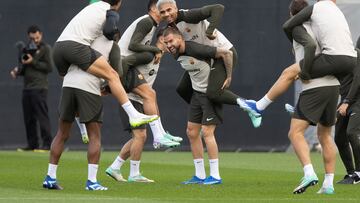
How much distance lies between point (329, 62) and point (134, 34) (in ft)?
10.1

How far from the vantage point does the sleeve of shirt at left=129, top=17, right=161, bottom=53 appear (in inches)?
557

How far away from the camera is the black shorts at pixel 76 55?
1238 cm

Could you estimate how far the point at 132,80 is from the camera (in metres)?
14.3

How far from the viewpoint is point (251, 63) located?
22.4 metres

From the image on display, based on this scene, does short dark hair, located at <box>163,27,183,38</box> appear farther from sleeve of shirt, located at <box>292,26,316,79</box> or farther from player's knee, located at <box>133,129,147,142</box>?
sleeve of shirt, located at <box>292,26,316,79</box>

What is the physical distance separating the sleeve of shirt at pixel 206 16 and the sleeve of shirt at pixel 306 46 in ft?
5.97

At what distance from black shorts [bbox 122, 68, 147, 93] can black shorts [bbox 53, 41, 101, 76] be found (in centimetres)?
185

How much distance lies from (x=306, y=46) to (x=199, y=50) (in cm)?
211

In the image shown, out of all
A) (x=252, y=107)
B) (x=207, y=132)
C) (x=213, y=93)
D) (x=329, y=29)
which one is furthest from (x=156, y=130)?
(x=329, y=29)

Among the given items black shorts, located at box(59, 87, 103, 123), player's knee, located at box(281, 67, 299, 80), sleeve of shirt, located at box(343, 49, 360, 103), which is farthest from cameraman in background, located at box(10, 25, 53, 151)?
player's knee, located at box(281, 67, 299, 80)

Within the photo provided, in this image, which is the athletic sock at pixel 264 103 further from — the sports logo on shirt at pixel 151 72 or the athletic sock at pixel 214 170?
the sports logo on shirt at pixel 151 72

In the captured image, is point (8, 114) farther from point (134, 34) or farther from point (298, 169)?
point (134, 34)

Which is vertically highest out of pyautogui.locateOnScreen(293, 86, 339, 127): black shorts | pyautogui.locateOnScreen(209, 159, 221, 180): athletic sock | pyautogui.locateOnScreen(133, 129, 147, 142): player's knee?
pyautogui.locateOnScreen(293, 86, 339, 127): black shorts

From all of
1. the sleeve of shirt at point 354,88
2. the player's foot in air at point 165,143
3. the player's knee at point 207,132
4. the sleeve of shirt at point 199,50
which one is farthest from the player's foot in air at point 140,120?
the sleeve of shirt at point 354,88
